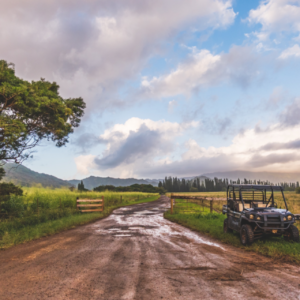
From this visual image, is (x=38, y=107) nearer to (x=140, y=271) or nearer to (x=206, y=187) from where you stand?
(x=140, y=271)

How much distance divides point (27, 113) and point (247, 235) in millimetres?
13523

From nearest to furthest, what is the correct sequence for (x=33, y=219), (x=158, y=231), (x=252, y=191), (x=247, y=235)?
(x=247, y=235) < (x=252, y=191) < (x=158, y=231) < (x=33, y=219)

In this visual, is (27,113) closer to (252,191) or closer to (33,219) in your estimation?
(33,219)

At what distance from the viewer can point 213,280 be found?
5.07 metres

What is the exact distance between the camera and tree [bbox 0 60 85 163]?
38.6ft

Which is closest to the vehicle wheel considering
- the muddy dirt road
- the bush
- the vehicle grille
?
the vehicle grille

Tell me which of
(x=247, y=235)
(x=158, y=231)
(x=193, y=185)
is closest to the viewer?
(x=247, y=235)

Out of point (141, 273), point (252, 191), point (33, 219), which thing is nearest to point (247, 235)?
point (252, 191)

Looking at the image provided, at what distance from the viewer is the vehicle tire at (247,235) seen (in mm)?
8461

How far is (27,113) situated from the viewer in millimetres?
13492

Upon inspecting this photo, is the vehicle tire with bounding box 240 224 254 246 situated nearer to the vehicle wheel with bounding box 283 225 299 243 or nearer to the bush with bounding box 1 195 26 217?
the vehicle wheel with bounding box 283 225 299 243

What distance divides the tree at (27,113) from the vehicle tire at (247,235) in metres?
11.8

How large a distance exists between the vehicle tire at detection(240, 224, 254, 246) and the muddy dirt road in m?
0.69

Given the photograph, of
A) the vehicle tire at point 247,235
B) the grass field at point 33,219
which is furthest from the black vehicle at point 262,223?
the grass field at point 33,219
